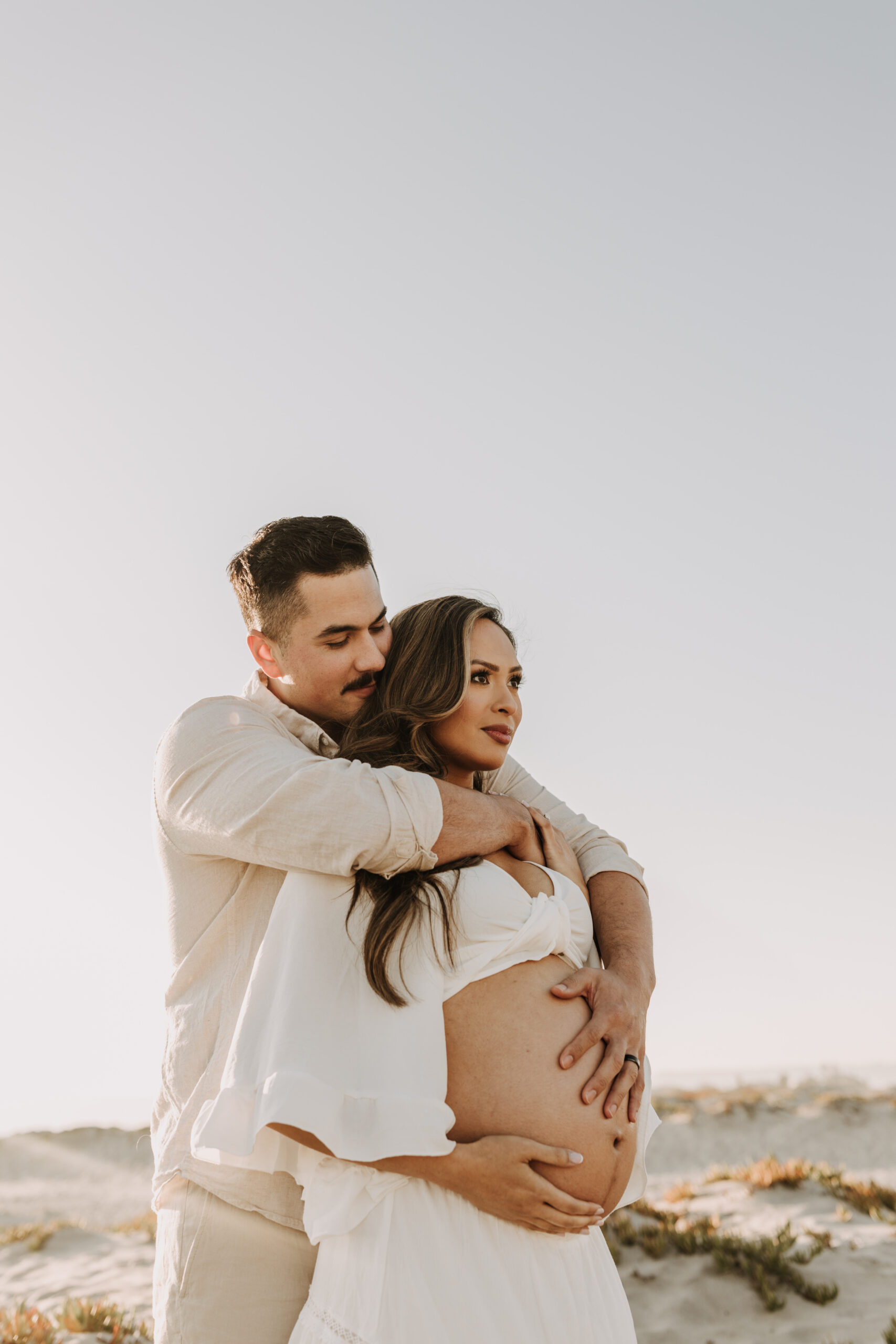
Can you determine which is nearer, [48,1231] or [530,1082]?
[530,1082]

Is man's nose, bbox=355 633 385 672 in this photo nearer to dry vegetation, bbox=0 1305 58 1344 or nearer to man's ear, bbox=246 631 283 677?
man's ear, bbox=246 631 283 677

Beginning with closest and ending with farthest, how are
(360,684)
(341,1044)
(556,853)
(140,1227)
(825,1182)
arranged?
(341,1044), (556,853), (360,684), (825,1182), (140,1227)

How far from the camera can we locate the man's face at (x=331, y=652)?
11.7 ft

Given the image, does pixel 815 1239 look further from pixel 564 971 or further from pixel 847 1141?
pixel 564 971

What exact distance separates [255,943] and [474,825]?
0.74 m

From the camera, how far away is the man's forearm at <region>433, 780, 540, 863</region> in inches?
108

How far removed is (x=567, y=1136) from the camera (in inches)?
A: 101

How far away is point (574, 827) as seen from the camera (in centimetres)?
379

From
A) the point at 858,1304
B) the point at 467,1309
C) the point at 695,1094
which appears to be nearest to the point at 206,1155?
the point at 467,1309

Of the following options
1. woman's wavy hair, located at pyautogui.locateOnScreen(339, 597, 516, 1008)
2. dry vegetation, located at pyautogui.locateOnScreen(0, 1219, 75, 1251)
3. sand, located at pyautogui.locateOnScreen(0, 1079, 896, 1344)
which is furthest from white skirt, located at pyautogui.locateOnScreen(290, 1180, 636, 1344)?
dry vegetation, located at pyautogui.locateOnScreen(0, 1219, 75, 1251)

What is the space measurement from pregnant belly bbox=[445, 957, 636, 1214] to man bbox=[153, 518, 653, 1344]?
0.05 m

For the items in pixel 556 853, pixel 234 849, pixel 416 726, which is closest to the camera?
pixel 234 849

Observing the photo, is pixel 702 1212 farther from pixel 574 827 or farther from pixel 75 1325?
pixel 574 827

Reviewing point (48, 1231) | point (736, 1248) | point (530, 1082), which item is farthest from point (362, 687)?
point (48, 1231)
